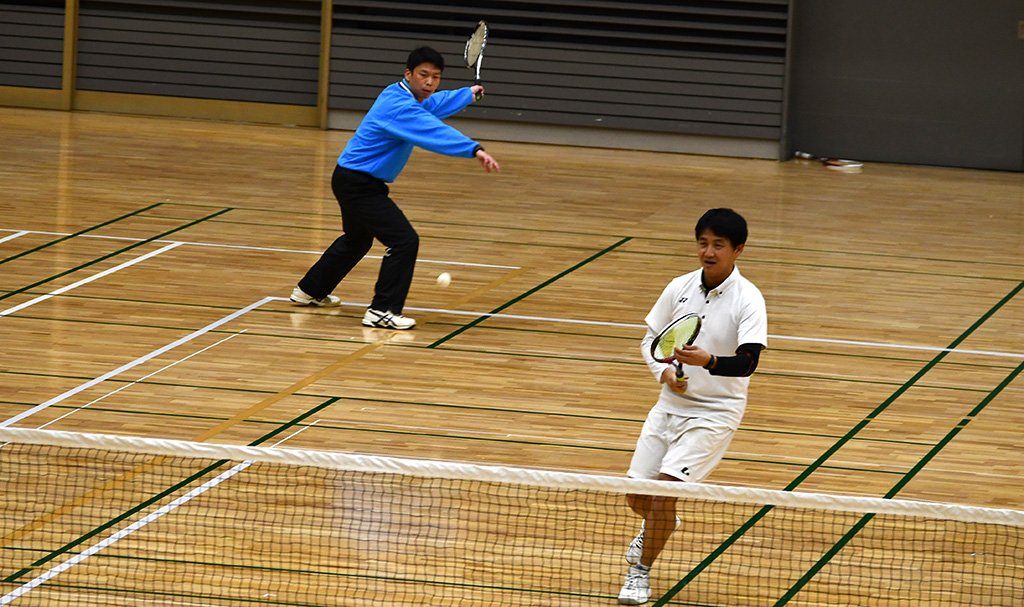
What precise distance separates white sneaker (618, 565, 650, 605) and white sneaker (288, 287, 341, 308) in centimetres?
508

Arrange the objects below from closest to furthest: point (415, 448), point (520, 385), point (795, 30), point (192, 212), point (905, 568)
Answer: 1. point (905, 568)
2. point (415, 448)
3. point (520, 385)
4. point (192, 212)
5. point (795, 30)

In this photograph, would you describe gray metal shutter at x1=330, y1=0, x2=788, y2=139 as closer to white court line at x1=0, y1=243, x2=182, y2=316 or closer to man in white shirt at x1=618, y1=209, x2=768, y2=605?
white court line at x1=0, y1=243, x2=182, y2=316

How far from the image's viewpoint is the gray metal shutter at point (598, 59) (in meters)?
18.0

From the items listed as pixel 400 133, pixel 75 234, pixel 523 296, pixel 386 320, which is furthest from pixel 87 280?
pixel 523 296

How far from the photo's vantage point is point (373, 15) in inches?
740

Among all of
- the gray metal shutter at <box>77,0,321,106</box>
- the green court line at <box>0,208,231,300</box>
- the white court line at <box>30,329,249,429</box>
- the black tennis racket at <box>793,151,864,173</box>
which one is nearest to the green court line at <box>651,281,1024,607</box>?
the white court line at <box>30,329,249,429</box>

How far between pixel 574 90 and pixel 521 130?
890 millimetres

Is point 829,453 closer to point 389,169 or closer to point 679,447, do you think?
point 679,447

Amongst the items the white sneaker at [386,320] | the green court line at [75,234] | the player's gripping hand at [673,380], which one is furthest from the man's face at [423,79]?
the player's gripping hand at [673,380]

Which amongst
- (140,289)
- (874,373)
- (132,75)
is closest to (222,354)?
(140,289)

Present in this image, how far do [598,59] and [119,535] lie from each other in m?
13.6

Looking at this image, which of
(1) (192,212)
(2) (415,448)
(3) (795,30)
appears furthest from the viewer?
(3) (795,30)

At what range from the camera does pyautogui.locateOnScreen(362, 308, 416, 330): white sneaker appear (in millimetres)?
9391

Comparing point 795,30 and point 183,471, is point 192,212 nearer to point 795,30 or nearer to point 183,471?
point 183,471
